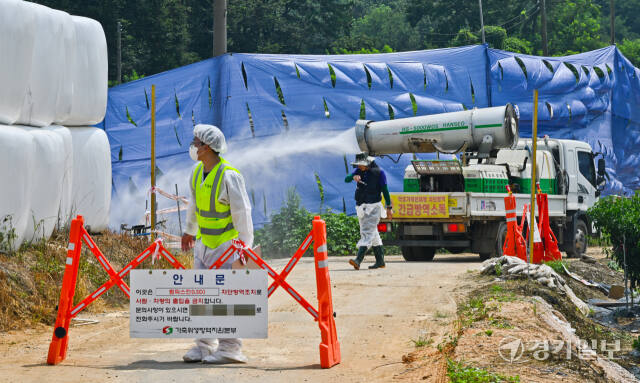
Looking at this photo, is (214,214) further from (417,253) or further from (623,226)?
(417,253)

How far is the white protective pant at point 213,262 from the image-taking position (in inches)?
306

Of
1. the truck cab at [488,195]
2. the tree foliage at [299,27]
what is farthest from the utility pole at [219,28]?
the tree foliage at [299,27]

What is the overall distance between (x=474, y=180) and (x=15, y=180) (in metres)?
9.88

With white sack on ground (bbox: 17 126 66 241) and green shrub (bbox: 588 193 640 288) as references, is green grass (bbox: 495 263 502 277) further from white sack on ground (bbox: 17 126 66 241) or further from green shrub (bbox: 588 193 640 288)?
white sack on ground (bbox: 17 126 66 241)

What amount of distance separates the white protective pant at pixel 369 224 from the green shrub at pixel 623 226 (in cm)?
416

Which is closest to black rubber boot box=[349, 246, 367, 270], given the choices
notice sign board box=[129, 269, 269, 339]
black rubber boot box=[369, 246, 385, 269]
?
black rubber boot box=[369, 246, 385, 269]

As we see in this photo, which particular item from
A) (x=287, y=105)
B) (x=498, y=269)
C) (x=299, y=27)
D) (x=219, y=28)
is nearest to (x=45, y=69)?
(x=498, y=269)

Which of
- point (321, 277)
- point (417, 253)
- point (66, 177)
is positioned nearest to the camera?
point (321, 277)

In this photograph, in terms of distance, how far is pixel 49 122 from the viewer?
12.5 m

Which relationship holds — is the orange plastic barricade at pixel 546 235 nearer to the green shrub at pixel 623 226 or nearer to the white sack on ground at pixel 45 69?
the green shrub at pixel 623 226

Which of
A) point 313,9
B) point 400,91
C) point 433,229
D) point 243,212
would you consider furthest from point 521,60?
point 313,9

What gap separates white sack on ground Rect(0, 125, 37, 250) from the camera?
10.8m

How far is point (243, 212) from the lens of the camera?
306 inches

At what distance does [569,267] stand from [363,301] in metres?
5.88
